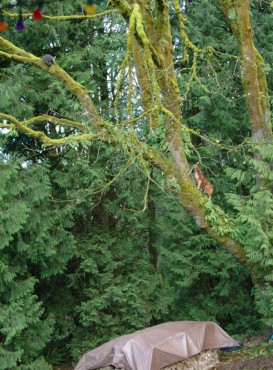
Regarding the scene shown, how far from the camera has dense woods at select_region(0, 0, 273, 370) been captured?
7.67 meters

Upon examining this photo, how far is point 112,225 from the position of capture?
1116cm

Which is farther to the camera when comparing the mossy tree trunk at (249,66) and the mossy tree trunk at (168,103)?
the mossy tree trunk at (249,66)

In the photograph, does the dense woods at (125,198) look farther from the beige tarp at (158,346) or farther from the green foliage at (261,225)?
the beige tarp at (158,346)

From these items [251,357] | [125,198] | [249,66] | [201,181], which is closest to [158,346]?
[251,357]

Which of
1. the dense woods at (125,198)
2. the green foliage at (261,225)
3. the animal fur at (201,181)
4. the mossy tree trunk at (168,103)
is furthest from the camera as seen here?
the dense woods at (125,198)

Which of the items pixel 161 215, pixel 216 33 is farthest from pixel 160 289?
pixel 216 33

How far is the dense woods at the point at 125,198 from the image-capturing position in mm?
7672

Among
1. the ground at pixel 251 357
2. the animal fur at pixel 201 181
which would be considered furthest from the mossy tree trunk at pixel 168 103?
the ground at pixel 251 357

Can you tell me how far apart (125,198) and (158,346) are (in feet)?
12.6

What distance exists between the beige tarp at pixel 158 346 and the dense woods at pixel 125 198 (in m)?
0.98

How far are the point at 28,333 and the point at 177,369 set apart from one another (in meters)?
2.75

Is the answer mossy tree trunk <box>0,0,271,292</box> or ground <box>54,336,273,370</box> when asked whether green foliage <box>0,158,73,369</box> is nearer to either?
mossy tree trunk <box>0,0,271,292</box>

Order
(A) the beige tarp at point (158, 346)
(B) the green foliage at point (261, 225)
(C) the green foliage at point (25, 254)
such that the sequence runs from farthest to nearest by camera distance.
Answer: (C) the green foliage at point (25, 254) → (A) the beige tarp at point (158, 346) → (B) the green foliage at point (261, 225)

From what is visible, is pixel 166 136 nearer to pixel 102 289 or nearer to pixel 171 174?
pixel 171 174
